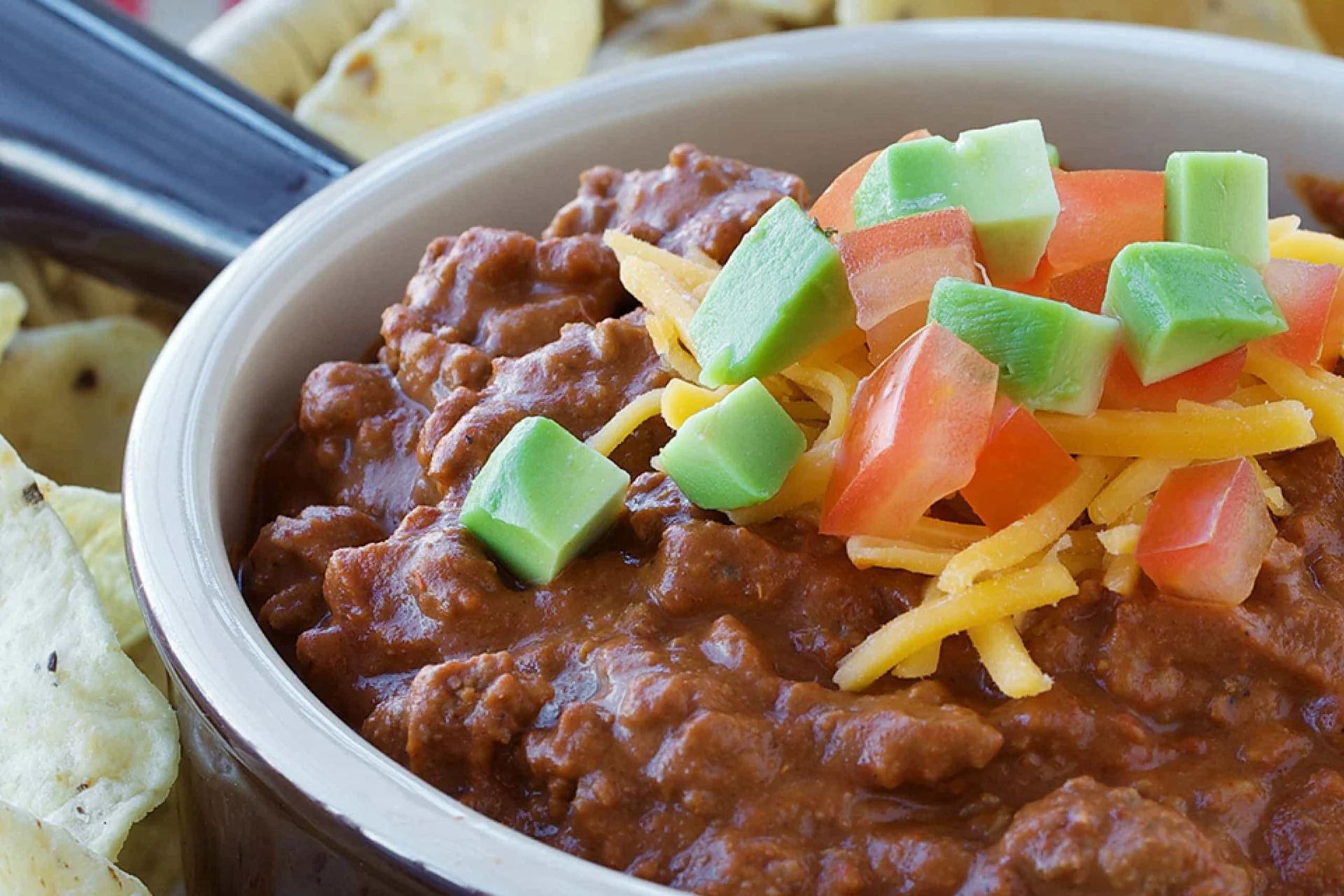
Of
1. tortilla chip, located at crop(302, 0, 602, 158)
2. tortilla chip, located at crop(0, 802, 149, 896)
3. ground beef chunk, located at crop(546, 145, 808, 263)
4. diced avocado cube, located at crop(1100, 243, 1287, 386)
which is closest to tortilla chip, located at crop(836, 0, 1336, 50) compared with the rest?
tortilla chip, located at crop(302, 0, 602, 158)

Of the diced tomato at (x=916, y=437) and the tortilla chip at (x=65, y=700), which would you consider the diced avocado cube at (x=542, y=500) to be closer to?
the diced tomato at (x=916, y=437)

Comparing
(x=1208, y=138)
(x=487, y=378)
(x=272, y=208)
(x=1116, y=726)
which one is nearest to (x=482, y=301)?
(x=487, y=378)

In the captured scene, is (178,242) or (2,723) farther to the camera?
(178,242)

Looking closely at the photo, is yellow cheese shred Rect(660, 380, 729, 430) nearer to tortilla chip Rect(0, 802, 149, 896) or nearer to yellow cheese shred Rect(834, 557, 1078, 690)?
yellow cheese shred Rect(834, 557, 1078, 690)

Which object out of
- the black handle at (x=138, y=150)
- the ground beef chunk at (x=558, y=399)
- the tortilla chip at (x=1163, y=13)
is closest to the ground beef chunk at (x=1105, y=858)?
the ground beef chunk at (x=558, y=399)

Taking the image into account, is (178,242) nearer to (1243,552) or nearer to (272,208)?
(272,208)

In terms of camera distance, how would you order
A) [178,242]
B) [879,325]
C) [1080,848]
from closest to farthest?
[1080,848] → [879,325] → [178,242]

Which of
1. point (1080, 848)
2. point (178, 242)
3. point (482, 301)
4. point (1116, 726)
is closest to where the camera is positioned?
point (1080, 848)
